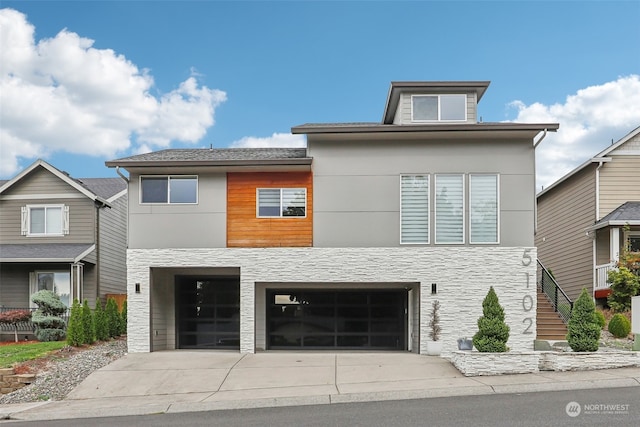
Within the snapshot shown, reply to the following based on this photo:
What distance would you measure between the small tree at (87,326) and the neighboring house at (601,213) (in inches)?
678

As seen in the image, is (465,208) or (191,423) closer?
(191,423)

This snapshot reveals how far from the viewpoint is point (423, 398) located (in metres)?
11.4

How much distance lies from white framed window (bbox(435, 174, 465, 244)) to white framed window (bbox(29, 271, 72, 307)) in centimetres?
1427

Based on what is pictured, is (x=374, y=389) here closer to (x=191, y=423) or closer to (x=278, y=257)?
(x=191, y=423)

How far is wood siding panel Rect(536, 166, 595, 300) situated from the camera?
22.8m

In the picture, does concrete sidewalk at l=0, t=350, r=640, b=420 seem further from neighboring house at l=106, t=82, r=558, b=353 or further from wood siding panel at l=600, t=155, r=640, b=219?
wood siding panel at l=600, t=155, r=640, b=219

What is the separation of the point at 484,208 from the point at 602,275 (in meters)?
7.32

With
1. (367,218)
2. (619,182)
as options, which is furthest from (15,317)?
(619,182)

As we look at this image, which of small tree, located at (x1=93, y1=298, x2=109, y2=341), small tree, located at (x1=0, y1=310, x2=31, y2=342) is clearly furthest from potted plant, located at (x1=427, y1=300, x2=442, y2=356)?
small tree, located at (x1=0, y1=310, x2=31, y2=342)

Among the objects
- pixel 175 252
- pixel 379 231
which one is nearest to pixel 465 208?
pixel 379 231

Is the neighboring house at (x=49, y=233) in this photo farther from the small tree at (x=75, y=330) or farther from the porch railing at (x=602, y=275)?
the porch railing at (x=602, y=275)

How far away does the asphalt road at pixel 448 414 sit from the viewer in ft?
30.1

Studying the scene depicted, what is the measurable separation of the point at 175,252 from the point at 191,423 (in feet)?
25.5

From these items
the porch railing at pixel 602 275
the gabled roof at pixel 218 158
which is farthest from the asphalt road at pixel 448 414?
the porch railing at pixel 602 275
